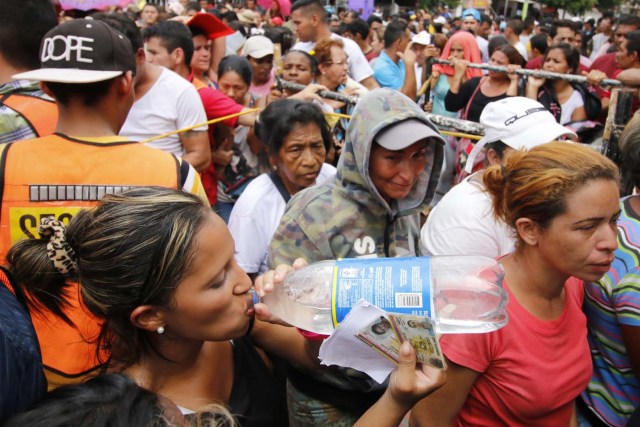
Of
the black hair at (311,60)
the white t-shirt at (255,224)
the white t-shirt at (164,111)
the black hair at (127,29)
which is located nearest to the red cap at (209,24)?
the black hair at (311,60)

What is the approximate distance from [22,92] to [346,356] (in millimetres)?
1885

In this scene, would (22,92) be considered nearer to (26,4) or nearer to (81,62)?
(26,4)

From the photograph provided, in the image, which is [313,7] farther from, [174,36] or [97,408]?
[97,408]

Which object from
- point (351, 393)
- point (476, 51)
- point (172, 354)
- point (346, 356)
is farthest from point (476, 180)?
Answer: point (476, 51)

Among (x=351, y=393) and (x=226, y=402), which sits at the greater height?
(x=226, y=402)

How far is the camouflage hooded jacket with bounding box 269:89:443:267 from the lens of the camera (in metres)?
2.16

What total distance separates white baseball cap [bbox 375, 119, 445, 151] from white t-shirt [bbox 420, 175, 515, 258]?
0.46 meters

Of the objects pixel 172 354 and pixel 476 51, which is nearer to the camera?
pixel 172 354

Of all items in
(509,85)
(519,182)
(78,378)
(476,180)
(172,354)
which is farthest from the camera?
(509,85)

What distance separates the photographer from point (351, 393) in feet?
7.06

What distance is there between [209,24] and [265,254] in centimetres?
331

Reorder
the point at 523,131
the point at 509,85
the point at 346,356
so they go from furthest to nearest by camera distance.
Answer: the point at 509,85, the point at 523,131, the point at 346,356

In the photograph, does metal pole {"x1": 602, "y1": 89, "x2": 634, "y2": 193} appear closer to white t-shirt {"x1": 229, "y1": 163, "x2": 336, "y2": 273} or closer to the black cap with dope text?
white t-shirt {"x1": 229, "y1": 163, "x2": 336, "y2": 273}

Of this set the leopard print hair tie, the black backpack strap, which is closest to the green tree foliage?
the black backpack strap
